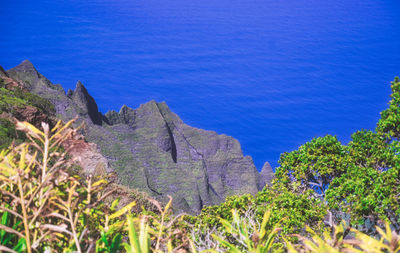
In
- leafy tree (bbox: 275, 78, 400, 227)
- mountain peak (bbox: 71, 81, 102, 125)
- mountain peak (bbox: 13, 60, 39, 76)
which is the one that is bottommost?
leafy tree (bbox: 275, 78, 400, 227)

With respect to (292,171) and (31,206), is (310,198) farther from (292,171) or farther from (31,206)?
(31,206)

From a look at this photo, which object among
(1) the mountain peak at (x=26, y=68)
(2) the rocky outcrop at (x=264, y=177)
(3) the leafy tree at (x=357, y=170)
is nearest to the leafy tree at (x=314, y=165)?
(3) the leafy tree at (x=357, y=170)

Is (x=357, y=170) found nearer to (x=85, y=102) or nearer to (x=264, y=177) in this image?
(x=85, y=102)

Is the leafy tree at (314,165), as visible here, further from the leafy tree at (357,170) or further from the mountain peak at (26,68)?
the mountain peak at (26,68)

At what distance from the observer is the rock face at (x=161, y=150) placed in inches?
2581

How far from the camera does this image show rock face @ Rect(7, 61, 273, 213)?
65.6 meters

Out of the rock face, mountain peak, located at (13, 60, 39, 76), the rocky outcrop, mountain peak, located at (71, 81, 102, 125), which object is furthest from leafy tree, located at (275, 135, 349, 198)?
the rocky outcrop

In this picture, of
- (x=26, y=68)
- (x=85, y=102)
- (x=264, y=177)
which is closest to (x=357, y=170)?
(x=85, y=102)

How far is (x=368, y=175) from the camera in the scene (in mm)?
10578

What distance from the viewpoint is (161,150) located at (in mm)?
79500

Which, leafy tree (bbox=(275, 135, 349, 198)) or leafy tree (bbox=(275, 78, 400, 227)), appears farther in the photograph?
leafy tree (bbox=(275, 135, 349, 198))

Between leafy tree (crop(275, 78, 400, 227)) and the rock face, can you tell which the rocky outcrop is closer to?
the rock face

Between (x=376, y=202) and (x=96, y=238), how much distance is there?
8.87 m

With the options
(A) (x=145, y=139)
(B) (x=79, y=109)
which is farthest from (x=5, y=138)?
(A) (x=145, y=139)
